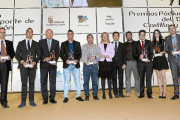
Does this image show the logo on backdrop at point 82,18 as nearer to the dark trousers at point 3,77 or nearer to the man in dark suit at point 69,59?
the man in dark suit at point 69,59

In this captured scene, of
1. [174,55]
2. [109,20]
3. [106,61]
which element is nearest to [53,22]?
[109,20]

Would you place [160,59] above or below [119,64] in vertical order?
above

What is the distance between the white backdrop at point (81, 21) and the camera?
5.56 meters

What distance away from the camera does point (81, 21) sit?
→ 5.73 metres

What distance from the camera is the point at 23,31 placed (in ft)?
18.3

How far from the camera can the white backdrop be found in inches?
219

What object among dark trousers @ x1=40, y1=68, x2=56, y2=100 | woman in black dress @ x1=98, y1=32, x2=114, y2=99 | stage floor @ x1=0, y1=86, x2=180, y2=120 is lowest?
stage floor @ x1=0, y1=86, x2=180, y2=120

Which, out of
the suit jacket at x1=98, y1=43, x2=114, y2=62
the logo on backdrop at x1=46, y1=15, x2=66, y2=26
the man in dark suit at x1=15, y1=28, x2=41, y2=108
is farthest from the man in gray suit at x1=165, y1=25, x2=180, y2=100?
the logo on backdrop at x1=46, y1=15, x2=66, y2=26

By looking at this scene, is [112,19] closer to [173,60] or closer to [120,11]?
[120,11]

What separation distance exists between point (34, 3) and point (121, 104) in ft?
15.2

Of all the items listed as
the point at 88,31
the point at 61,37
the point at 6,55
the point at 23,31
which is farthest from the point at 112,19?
the point at 6,55

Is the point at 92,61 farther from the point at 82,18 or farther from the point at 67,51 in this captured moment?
the point at 82,18

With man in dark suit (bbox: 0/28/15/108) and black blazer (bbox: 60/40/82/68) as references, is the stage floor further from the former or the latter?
black blazer (bbox: 60/40/82/68)

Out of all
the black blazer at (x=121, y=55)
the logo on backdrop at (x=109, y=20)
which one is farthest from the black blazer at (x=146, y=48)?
the logo on backdrop at (x=109, y=20)
